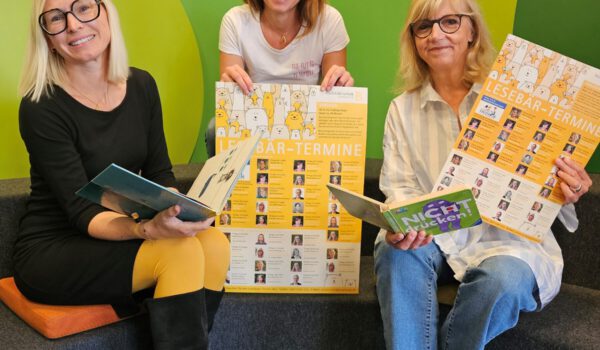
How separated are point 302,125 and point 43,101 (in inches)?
29.5

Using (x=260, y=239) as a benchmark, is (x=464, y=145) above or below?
above

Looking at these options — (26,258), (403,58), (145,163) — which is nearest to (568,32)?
(403,58)

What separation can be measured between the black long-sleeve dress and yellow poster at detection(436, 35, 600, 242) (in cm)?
94

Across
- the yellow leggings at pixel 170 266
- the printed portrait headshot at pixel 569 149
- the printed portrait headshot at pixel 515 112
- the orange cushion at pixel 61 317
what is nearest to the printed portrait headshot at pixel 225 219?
the yellow leggings at pixel 170 266

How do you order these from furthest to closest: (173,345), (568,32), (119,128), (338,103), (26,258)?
1. (568,32)
2. (338,103)
3. (119,128)
4. (26,258)
5. (173,345)

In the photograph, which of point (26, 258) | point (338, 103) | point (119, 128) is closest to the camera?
point (26, 258)

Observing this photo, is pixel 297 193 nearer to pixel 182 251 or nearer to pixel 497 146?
pixel 182 251

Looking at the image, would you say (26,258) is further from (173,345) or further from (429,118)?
(429,118)

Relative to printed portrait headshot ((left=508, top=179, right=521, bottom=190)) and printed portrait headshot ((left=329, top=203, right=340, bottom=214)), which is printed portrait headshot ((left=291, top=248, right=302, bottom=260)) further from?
printed portrait headshot ((left=508, top=179, right=521, bottom=190))

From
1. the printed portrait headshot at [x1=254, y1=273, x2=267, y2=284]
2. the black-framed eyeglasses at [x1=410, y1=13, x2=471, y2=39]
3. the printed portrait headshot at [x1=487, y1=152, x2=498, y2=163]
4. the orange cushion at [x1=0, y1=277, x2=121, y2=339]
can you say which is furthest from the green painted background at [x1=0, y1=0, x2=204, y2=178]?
the printed portrait headshot at [x1=487, y1=152, x2=498, y2=163]

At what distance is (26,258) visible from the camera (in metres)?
1.65

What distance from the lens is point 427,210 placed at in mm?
1435

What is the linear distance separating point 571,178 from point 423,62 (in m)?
0.58

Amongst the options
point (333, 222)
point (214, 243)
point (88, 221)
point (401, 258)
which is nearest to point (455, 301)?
point (401, 258)
